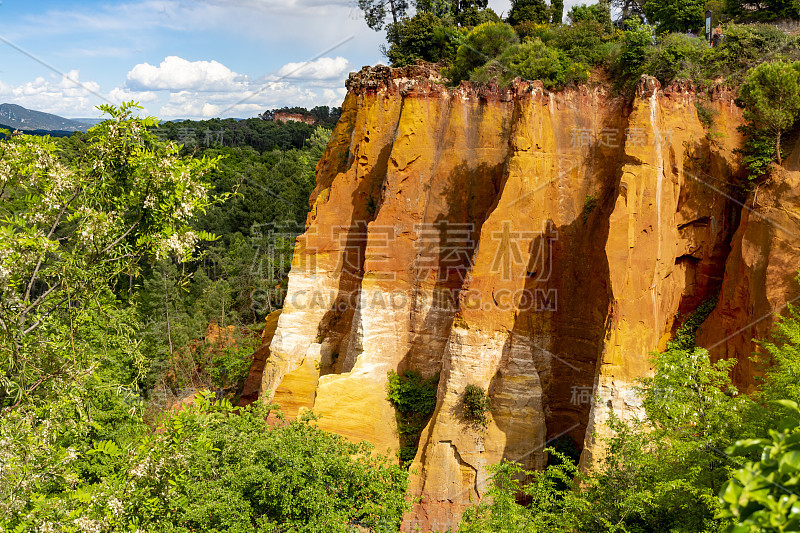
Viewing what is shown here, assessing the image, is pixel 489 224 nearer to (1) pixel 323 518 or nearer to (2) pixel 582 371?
(2) pixel 582 371

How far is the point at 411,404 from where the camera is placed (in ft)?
58.1

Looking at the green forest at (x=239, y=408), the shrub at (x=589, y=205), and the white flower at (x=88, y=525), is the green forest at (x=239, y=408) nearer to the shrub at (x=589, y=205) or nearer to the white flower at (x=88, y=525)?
the white flower at (x=88, y=525)

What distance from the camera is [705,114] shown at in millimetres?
14922

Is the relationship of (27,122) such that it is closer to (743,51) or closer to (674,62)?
(674,62)

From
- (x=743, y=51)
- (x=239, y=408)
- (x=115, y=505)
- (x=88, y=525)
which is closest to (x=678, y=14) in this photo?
(x=743, y=51)

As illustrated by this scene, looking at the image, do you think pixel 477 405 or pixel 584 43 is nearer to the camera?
pixel 477 405

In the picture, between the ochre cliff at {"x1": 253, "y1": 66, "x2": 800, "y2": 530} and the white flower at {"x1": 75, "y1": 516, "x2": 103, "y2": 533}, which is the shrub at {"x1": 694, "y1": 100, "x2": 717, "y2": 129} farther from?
the white flower at {"x1": 75, "y1": 516, "x2": 103, "y2": 533}

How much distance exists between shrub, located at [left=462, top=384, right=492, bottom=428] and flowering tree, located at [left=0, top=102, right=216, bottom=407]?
8.83 metres

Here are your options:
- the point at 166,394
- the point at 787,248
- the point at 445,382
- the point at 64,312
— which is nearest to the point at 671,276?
the point at 787,248

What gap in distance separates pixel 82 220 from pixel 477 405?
10.4 meters

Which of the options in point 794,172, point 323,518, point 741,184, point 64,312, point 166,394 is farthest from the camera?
point 166,394

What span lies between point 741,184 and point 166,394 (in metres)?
27.4

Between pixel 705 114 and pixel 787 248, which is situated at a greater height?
pixel 705 114

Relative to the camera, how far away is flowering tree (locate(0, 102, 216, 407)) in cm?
762
